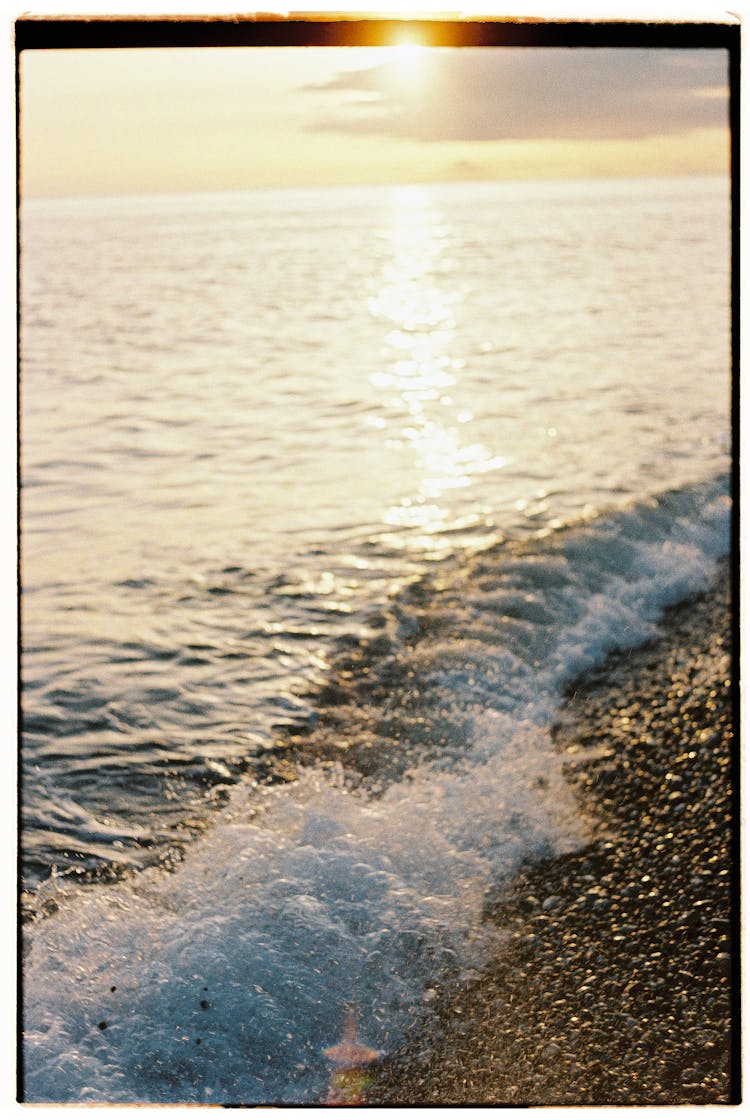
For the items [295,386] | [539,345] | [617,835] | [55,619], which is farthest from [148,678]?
[539,345]

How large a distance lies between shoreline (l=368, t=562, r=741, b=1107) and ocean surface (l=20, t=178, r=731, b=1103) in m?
0.11

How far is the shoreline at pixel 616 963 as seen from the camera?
103 inches

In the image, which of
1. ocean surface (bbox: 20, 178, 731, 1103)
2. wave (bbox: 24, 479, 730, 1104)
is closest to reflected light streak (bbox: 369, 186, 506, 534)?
ocean surface (bbox: 20, 178, 731, 1103)

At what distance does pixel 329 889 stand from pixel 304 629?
6.51 ft

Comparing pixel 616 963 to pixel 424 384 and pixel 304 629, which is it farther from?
pixel 424 384

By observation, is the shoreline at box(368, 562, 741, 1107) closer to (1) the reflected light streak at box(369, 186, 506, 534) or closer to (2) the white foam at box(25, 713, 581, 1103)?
(2) the white foam at box(25, 713, 581, 1103)

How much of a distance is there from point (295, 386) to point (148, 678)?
5298 millimetres

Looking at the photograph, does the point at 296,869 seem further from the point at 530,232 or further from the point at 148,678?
the point at 530,232

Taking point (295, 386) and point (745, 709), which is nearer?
point (745, 709)

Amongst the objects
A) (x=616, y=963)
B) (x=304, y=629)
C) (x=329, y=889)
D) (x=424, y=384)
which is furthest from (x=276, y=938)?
(x=424, y=384)

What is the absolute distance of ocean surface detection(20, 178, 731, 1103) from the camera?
293 cm

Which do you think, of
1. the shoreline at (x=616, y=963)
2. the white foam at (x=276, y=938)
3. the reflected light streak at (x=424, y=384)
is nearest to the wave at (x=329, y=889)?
the white foam at (x=276, y=938)

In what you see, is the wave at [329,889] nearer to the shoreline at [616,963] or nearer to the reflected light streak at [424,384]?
the shoreline at [616,963]

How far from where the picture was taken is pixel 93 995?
9.41 feet
